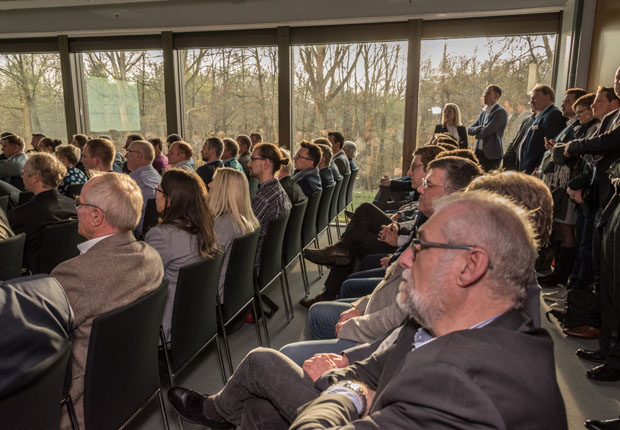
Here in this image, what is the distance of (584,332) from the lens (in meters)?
3.00

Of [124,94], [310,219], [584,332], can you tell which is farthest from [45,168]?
[124,94]

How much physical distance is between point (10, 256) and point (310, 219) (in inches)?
89.9

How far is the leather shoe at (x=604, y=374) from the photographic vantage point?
2.46 m

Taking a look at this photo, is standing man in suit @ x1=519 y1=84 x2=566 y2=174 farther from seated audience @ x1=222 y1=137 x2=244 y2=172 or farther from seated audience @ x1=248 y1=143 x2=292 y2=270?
seated audience @ x1=222 y1=137 x2=244 y2=172

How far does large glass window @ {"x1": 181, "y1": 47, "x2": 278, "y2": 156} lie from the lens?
7.14 m

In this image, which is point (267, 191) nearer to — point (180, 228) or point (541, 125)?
point (180, 228)

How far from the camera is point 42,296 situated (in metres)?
1.08

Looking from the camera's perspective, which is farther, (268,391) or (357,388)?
(268,391)

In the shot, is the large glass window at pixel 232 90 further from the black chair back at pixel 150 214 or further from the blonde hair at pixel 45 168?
the blonde hair at pixel 45 168

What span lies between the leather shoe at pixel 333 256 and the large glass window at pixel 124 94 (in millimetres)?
5386

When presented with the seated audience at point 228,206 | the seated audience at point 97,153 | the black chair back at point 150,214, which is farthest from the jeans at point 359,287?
the seated audience at point 97,153

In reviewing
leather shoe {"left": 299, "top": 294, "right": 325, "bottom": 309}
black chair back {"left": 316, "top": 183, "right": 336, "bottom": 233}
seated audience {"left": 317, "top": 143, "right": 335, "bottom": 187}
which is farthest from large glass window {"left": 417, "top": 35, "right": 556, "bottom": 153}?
leather shoe {"left": 299, "top": 294, "right": 325, "bottom": 309}

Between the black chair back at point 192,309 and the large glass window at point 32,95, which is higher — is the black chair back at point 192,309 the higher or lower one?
the lower one

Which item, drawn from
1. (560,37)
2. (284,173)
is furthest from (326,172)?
(560,37)
